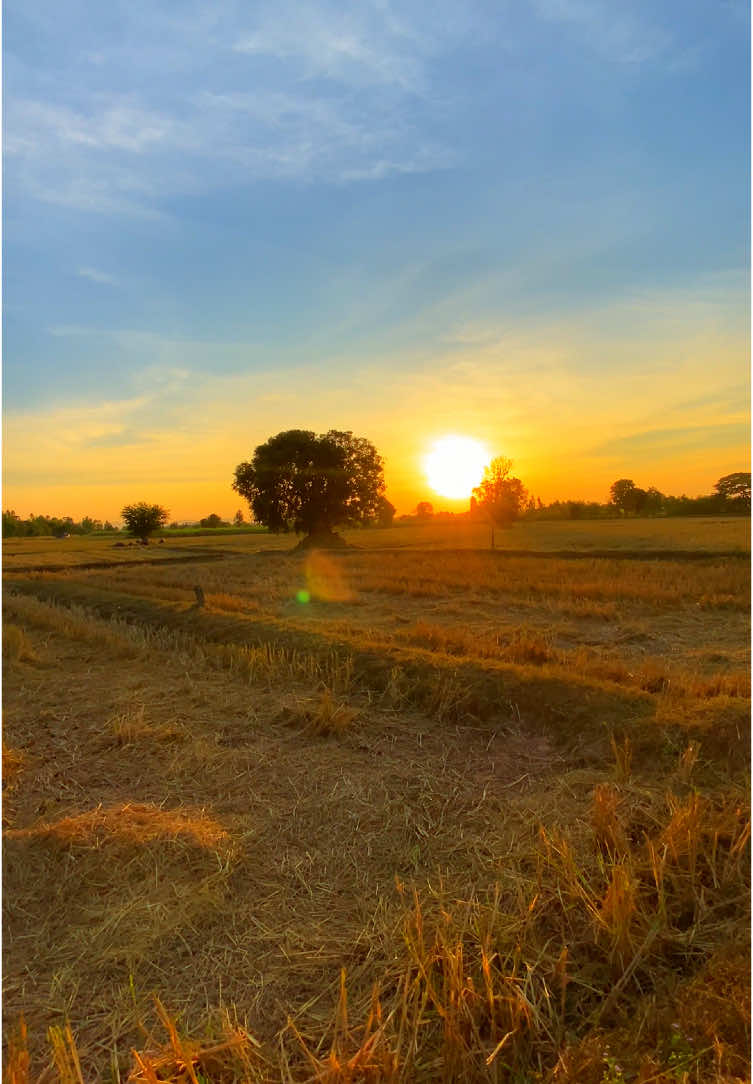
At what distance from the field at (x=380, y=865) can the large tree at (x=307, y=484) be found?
51.3 m

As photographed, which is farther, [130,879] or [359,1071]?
[130,879]

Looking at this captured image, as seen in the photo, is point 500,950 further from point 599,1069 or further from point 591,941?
point 599,1069

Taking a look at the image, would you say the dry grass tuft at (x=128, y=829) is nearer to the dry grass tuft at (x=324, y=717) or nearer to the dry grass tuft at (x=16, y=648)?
the dry grass tuft at (x=324, y=717)

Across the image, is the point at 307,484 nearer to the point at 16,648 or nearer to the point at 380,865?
the point at 16,648

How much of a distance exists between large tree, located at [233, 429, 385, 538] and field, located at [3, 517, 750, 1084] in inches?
2019

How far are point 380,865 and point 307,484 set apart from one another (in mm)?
59001

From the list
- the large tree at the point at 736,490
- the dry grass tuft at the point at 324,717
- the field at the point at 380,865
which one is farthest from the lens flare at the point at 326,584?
the large tree at the point at 736,490

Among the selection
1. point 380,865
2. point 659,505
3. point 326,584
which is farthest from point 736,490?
point 380,865

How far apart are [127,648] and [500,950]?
452 inches

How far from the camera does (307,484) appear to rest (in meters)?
63.7

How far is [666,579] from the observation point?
984 inches

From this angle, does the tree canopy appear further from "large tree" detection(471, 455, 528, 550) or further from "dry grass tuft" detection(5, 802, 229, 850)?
"dry grass tuft" detection(5, 802, 229, 850)

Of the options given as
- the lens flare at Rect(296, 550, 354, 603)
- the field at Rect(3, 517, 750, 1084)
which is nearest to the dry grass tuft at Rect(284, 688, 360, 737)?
the field at Rect(3, 517, 750, 1084)

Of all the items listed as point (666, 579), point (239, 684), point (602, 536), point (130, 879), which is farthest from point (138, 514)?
point (130, 879)
